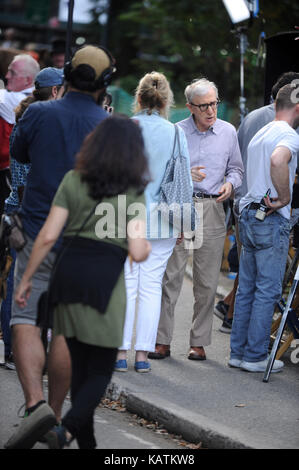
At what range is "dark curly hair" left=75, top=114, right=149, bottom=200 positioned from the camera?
4098mm

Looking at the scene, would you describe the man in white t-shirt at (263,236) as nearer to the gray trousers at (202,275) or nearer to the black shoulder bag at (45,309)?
the gray trousers at (202,275)

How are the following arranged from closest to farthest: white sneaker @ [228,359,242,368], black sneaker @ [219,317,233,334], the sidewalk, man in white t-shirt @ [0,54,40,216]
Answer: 1. the sidewalk
2. white sneaker @ [228,359,242,368]
3. man in white t-shirt @ [0,54,40,216]
4. black sneaker @ [219,317,233,334]

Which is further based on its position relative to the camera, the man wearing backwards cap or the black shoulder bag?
the man wearing backwards cap

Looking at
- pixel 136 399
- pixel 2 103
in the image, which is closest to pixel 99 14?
pixel 2 103

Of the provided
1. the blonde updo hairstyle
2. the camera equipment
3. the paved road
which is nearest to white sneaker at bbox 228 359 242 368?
the camera equipment

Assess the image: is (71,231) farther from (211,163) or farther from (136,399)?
(211,163)

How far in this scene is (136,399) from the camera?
5672mm

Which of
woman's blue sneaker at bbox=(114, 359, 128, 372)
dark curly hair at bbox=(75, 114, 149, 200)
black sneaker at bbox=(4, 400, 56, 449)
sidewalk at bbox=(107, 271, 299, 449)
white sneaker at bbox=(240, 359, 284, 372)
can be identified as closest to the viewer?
dark curly hair at bbox=(75, 114, 149, 200)

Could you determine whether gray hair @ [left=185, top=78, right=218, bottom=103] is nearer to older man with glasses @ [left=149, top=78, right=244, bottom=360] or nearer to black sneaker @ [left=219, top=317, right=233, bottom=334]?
older man with glasses @ [left=149, top=78, right=244, bottom=360]

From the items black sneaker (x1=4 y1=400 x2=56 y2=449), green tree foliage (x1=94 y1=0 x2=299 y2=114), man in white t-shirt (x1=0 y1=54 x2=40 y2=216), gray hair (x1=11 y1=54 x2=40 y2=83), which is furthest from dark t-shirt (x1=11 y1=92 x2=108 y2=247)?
green tree foliage (x1=94 y1=0 x2=299 y2=114)

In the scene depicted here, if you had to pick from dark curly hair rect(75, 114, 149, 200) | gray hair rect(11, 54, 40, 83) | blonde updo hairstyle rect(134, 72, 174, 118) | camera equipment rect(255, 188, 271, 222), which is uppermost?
gray hair rect(11, 54, 40, 83)

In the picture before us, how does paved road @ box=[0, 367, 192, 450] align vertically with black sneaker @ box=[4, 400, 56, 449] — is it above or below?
below

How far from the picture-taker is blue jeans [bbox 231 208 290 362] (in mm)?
6500

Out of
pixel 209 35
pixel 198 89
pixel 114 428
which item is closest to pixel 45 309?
pixel 114 428
